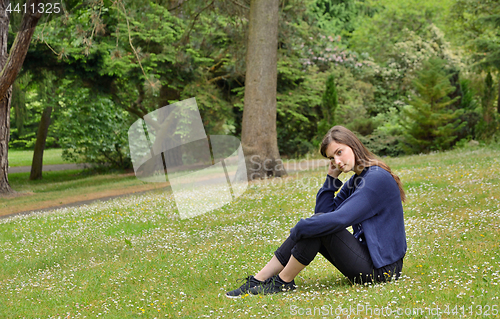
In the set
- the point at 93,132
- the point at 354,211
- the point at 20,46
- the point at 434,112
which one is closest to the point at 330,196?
the point at 354,211

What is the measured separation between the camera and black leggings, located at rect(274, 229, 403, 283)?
4.14 metres

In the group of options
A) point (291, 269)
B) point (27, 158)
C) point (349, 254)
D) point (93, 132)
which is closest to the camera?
point (349, 254)

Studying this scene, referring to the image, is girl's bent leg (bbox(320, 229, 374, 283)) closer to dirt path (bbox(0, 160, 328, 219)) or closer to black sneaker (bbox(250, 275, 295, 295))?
black sneaker (bbox(250, 275, 295, 295))

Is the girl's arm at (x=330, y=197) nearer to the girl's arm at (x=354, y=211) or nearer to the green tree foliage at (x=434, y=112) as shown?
the girl's arm at (x=354, y=211)

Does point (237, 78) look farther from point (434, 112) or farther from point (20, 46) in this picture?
point (20, 46)

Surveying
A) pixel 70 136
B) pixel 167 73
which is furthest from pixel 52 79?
pixel 70 136

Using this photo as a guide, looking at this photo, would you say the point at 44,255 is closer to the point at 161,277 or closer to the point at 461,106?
the point at 161,277

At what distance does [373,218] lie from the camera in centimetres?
419

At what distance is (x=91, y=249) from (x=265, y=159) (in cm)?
798

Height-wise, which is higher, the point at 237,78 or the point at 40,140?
the point at 237,78

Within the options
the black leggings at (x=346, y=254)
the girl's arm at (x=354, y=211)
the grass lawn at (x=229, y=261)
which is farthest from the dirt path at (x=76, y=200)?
the girl's arm at (x=354, y=211)

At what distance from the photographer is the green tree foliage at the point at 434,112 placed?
1920 centimetres

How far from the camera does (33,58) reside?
59.8 ft

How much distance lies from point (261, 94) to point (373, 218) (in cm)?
1094
